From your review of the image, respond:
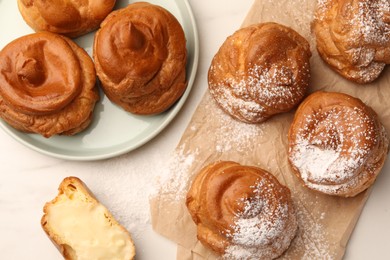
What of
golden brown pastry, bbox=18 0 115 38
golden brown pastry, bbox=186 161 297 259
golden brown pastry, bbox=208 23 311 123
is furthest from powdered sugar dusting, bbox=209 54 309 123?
golden brown pastry, bbox=18 0 115 38

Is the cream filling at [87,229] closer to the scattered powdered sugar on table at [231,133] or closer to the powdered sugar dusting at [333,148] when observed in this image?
the scattered powdered sugar on table at [231,133]

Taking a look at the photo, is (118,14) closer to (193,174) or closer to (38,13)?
(38,13)

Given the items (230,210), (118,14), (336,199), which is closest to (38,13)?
(118,14)

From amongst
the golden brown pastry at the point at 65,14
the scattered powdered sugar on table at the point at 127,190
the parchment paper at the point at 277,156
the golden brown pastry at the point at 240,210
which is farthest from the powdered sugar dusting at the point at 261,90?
the golden brown pastry at the point at 65,14

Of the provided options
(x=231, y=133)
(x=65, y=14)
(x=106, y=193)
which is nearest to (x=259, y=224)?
(x=231, y=133)

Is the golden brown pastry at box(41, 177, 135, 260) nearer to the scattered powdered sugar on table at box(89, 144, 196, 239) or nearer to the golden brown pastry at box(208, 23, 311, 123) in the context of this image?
the scattered powdered sugar on table at box(89, 144, 196, 239)

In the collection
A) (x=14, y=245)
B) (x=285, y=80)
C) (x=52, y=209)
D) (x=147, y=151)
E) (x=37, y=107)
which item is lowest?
(x=14, y=245)

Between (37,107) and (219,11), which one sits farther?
(219,11)
